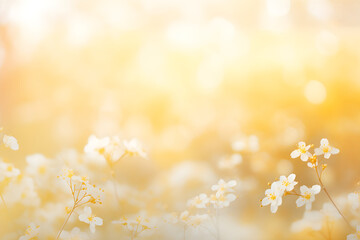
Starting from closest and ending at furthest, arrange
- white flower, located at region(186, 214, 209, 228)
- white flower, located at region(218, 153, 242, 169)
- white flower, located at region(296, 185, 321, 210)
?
white flower, located at region(296, 185, 321, 210)
white flower, located at region(186, 214, 209, 228)
white flower, located at region(218, 153, 242, 169)

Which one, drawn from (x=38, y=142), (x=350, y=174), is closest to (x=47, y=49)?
(x=38, y=142)

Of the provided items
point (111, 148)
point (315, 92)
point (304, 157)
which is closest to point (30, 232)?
point (111, 148)

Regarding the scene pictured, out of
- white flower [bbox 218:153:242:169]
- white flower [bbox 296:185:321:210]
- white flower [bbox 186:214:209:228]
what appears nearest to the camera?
white flower [bbox 296:185:321:210]

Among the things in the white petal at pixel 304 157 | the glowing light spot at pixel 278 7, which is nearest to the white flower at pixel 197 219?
the white petal at pixel 304 157

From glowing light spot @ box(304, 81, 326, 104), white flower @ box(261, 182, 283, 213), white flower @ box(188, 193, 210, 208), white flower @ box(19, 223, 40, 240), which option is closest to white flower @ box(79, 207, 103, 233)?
white flower @ box(19, 223, 40, 240)

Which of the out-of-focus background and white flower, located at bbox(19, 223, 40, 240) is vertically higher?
the out-of-focus background

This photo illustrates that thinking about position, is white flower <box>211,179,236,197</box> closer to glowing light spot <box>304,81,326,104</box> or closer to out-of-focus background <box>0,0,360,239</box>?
out-of-focus background <box>0,0,360,239</box>
